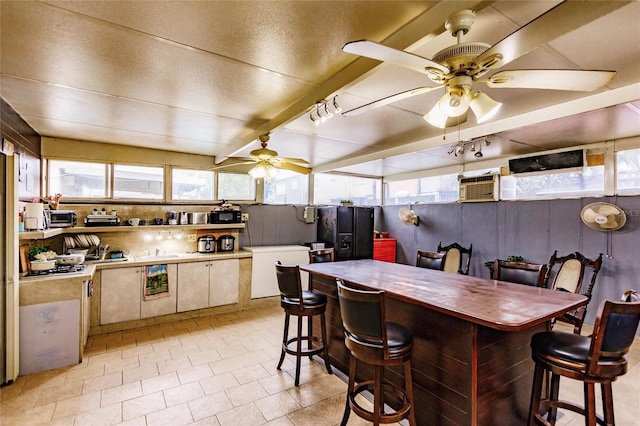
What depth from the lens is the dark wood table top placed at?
168cm

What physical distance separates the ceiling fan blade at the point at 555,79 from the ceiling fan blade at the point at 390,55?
30 centimetres

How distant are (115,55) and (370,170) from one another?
5006 millimetres

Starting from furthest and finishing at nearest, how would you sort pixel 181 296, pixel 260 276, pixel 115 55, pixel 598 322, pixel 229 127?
pixel 260 276
pixel 181 296
pixel 229 127
pixel 115 55
pixel 598 322

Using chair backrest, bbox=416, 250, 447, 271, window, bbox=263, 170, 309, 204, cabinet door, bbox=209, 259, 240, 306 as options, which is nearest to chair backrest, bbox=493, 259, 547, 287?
chair backrest, bbox=416, 250, 447, 271

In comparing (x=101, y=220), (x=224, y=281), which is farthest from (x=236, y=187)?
(x=101, y=220)

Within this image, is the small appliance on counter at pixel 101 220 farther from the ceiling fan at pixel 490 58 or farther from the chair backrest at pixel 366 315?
the ceiling fan at pixel 490 58

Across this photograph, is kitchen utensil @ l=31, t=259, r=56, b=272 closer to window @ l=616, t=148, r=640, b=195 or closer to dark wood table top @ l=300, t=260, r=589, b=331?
dark wood table top @ l=300, t=260, r=589, b=331

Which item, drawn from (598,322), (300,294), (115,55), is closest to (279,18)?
(115,55)

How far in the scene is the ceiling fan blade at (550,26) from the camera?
43.4 inches

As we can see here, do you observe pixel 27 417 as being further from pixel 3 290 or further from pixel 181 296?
pixel 181 296

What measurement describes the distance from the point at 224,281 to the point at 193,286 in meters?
0.45

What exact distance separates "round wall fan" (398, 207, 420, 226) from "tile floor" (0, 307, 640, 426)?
347cm

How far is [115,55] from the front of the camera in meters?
1.98

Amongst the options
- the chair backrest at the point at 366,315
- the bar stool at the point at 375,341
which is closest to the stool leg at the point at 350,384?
the bar stool at the point at 375,341
